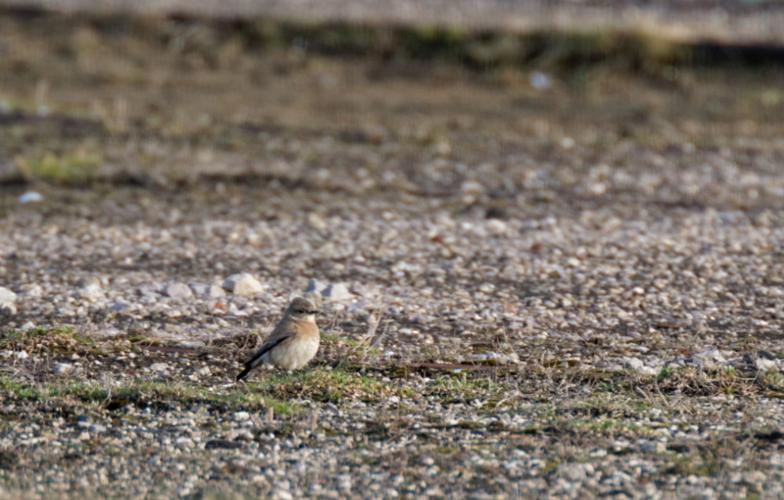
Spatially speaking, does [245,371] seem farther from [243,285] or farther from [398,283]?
[398,283]

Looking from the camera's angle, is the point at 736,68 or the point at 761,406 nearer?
the point at 761,406

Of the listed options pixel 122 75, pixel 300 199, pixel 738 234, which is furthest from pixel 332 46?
pixel 738 234

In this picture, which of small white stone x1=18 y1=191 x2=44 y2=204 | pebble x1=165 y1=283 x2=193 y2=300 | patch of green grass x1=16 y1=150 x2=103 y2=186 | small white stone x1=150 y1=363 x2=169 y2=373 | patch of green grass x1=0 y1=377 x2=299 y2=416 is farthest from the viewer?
patch of green grass x1=16 y1=150 x2=103 y2=186

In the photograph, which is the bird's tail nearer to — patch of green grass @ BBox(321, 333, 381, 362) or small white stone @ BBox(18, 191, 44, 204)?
patch of green grass @ BBox(321, 333, 381, 362)

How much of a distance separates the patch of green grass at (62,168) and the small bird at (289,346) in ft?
28.8

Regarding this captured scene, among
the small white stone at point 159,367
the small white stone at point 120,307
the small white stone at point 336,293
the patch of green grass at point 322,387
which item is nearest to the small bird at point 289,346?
the patch of green grass at point 322,387

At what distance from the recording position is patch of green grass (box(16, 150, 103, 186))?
16781 millimetres

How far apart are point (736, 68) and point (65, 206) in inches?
592

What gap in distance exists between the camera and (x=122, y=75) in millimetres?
24703

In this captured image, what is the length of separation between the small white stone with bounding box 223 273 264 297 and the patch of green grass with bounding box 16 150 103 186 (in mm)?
6193

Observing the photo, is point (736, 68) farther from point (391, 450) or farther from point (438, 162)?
point (391, 450)

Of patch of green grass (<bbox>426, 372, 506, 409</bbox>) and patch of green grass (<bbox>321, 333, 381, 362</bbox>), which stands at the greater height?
patch of green grass (<bbox>426, 372, 506, 409</bbox>)

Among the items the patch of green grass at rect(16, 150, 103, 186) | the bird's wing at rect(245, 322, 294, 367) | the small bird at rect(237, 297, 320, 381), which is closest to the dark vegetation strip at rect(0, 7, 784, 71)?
the patch of green grass at rect(16, 150, 103, 186)

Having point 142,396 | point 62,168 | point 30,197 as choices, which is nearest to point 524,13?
point 62,168
